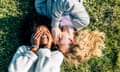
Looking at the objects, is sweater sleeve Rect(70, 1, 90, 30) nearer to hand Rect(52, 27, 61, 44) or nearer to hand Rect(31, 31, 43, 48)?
hand Rect(52, 27, 61, 44)

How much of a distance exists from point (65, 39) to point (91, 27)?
318 mm

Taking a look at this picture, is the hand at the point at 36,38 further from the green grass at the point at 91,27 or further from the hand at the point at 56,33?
the green grass at the point at 91,27

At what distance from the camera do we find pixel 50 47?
3752 mm

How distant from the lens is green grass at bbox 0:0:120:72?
12.5 feet

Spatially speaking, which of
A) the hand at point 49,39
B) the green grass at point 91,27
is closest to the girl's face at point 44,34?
the hand at point 49,39

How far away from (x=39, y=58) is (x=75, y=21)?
50 centimetres

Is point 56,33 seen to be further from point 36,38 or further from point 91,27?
point 91,27

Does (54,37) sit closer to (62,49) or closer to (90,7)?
(62,49)

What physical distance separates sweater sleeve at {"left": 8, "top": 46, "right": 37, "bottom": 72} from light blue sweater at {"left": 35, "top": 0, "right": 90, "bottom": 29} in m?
0.36

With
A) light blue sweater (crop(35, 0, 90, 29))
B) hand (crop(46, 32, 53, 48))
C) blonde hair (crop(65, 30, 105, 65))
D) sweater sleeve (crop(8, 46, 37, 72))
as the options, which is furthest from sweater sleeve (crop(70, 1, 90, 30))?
sweater sleeve (crop(8, 46, 37, 72))

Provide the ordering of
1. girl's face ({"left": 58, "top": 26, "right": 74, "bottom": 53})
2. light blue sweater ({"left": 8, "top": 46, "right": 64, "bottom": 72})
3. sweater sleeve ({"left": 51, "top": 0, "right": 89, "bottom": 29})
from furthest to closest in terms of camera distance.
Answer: girl's face ({"left": 58, "top": 26, "right": 74, "bottom": 53})
light blue sweater ({"left": 8, "top": 46, "right": 64, "bottom": 72})
sweater sleeve ({"left": 51, "top": 0, "right": 89, "bottom": 29})

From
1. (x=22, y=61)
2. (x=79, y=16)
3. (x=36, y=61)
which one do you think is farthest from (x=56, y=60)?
(x=79, y=16)

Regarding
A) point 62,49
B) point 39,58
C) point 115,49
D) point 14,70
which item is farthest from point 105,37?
point 14,70

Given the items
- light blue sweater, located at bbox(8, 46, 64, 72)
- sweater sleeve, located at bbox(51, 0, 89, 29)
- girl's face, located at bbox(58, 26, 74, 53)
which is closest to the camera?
sweater sleeve, located at bbox(51, 0, 89, 29)
